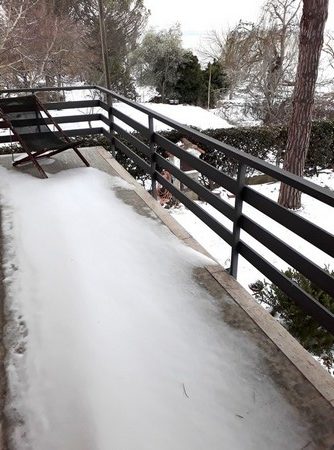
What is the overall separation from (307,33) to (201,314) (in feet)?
17.7

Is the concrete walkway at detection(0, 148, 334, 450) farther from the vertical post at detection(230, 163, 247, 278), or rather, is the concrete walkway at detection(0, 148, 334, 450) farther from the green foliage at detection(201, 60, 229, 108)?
the green foliage at detection(201, 60, 229, 108)

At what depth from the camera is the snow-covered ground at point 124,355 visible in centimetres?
131

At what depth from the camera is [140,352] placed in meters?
1.63

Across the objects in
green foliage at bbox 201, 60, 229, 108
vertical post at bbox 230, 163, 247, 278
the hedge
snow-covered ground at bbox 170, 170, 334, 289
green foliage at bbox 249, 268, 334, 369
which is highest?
green foliage at bbox 201, 60, 229, 108

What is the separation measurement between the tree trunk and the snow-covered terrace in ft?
13.9

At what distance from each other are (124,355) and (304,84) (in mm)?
5686

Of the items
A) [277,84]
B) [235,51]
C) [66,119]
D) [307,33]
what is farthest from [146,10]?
[66,119]

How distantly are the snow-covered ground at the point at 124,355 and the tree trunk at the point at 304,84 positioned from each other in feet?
14.1

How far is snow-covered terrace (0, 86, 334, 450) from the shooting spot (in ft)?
4.34

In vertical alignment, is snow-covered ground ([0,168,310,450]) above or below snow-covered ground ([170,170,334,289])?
above

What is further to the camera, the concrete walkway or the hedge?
the hedge

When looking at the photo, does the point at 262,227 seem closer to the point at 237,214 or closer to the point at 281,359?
the point at 237,214

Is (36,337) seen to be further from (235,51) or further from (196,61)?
(196,61)

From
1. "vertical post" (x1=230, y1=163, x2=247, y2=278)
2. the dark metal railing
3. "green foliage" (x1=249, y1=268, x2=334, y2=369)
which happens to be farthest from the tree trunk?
"vertical post" (x1=230, y1=163, x2=247, y2=278)
